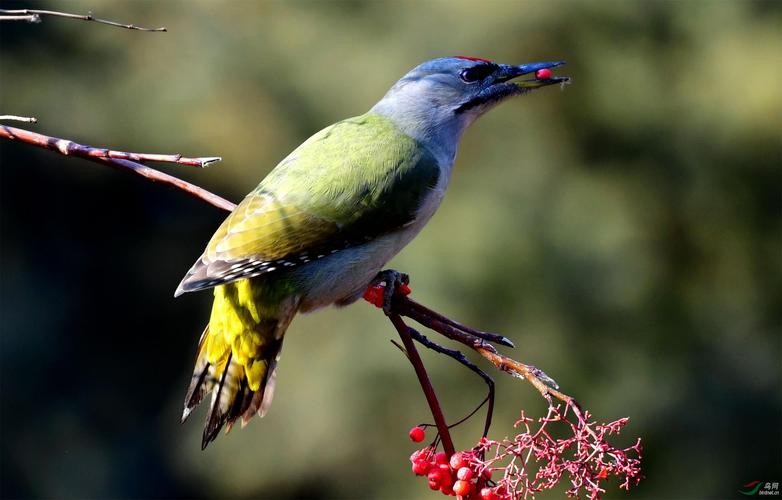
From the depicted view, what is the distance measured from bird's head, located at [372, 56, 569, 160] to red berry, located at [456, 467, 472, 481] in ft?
5.20

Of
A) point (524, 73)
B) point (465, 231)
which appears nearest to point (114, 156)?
point (524, 73)

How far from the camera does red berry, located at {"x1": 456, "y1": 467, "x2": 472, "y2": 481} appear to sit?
2.56 meters

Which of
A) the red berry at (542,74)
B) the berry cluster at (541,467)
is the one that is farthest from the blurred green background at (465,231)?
the berry cluster at (541,467)

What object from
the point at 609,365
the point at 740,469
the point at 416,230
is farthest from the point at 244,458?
the point at 416,230

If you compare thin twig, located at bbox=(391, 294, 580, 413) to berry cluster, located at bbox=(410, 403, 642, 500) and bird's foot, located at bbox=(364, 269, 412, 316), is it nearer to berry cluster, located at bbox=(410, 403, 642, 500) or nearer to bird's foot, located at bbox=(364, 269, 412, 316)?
berry cluster, located at bbox=(410, 403, 642, 500)

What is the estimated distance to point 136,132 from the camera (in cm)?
1163

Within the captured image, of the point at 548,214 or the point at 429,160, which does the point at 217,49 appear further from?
the point at 429,160

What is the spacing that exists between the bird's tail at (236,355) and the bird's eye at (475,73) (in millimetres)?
1187

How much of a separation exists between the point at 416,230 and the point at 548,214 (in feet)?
18.8

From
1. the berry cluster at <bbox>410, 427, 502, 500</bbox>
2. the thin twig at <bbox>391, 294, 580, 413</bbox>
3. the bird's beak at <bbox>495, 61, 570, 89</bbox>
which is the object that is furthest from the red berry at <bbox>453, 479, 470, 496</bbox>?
the bird's beak at <bbox>495, 61, 570, 89</bbox>

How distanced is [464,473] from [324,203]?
3.87ft

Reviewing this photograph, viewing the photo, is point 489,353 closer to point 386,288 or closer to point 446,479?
point 446,479

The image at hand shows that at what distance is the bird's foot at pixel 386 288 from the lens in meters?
2.92

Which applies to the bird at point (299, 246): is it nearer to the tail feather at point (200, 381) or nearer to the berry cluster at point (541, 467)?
the tail feather at point (200, 381)
